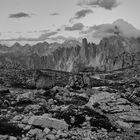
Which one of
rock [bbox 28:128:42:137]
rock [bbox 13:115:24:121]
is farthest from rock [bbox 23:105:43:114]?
rock [bbox 28:128:42:137]

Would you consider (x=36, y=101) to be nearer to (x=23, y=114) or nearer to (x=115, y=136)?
(x=23, y=114)

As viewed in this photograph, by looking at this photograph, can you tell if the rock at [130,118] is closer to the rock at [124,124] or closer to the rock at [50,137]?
the rock at [124,124]

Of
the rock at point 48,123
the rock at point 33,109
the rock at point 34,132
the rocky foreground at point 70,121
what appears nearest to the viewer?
the rock at point 34,132

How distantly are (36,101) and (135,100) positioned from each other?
16.9 meters

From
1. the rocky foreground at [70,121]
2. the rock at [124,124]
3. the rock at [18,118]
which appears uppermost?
the rock at [18,118]

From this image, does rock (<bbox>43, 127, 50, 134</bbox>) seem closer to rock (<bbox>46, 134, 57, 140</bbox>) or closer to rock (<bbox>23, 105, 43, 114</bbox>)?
rock (<bbox>46, 134, 57, 140</bbox>)

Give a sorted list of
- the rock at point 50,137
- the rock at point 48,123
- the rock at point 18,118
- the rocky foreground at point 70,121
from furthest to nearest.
Result: 1. the rock at point 18,118
2. the rock at point 48,123
3. the rocky foreground at point 70,121
4. the rock at point 50,137

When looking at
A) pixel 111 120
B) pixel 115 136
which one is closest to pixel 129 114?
pixel 111 120

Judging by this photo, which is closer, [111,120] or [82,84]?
[111,120]

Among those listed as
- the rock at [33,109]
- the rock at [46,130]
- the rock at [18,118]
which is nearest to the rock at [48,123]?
the rock at [46,130]

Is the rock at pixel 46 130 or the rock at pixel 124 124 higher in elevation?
the rock at pixel 46 130

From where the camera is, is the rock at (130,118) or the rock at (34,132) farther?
the rock at (130,118)

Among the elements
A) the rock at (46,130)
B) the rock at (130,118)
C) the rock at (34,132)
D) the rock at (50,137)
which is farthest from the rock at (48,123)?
the rock at (130,118)

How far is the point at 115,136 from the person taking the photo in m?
24.8
